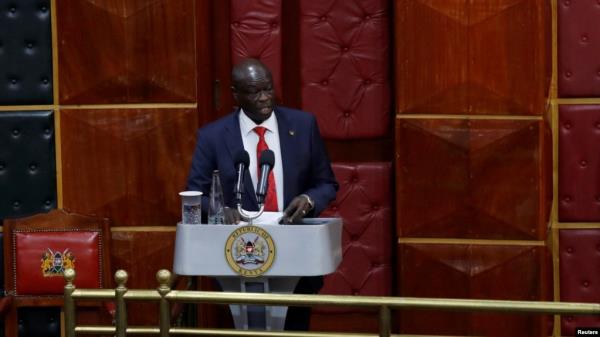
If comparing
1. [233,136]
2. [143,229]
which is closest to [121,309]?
[233,136]

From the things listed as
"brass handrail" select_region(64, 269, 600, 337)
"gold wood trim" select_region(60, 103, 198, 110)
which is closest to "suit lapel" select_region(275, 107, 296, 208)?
"brass handrail" select_region(64, 269, 600, 337)

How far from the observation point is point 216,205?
4.11 metres

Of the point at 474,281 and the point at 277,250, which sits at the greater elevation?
the point at 277,250

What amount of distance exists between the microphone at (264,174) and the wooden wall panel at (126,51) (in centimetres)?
143

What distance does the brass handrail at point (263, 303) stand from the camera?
3.56 meters

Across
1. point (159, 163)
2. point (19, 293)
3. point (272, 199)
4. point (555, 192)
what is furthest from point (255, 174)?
point (555, 192)

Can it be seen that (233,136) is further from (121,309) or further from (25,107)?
(25,107)

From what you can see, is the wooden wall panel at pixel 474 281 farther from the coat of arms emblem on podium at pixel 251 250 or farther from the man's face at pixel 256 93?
the coat of arms emblem on podium at pixel 251 250

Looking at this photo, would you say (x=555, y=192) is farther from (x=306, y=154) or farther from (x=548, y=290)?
(x=306, y=154)

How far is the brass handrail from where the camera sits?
3562mm

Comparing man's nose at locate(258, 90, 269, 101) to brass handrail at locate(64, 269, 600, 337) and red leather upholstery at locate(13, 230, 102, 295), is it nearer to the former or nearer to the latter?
brass handrail at locate(64, 269, 600, 337)

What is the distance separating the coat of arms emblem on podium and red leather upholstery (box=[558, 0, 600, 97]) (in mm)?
2173

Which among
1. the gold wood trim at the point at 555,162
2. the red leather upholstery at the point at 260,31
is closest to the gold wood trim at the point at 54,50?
the red leather upholstery at the point at 260,31

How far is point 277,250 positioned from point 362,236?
5.93 ft
